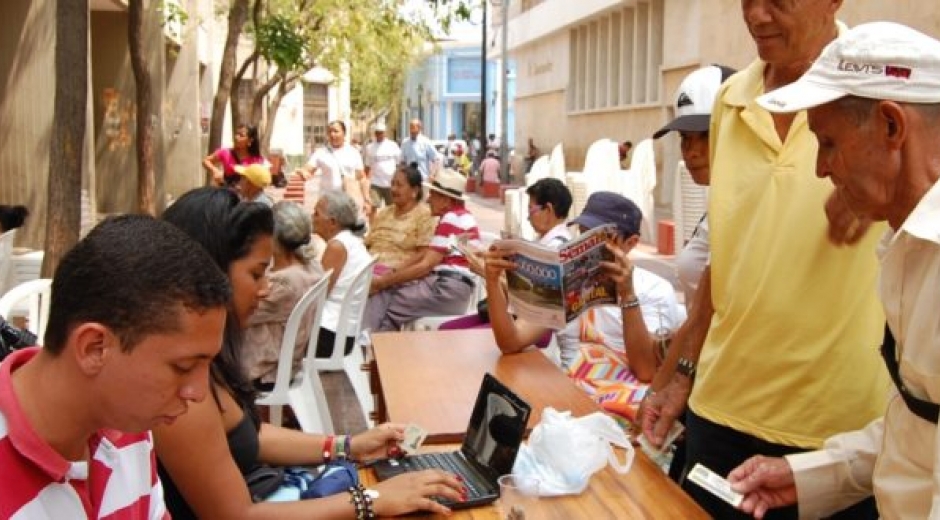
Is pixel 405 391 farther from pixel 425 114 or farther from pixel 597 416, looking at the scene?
pixel 425 114

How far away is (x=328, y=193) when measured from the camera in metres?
6.11

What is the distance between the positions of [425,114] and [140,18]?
68.0 meters

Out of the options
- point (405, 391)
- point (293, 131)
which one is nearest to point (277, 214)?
point (405, 391)

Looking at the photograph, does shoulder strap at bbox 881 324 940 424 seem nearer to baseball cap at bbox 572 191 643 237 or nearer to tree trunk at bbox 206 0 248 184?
baseball cap at bbox 572 191 643 237

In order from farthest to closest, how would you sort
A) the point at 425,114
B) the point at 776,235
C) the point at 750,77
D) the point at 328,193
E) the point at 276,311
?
the point at 425,114, the point at 328,193, the point at 276,311, the point at 750,77, the point at 776,235

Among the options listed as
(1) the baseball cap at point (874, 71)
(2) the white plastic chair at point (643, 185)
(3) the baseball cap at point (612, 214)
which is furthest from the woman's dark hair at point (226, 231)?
(2) the white plastic chair at point (643, 185)

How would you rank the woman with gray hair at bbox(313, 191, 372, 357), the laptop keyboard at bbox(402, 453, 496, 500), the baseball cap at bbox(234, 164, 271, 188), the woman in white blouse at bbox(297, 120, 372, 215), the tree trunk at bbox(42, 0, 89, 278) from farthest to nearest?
the woman in white blouse at bbox(297, 120, 372, 215)
the baseball cap at bbox(234, 164, 271, 188)
the tree trunk at bbox(42, 0, 89, 278)
the woman with gray hair at bbox(313, 191, 372, 357)
the laptop keyboard at bbox(402, 453, 496, 500)

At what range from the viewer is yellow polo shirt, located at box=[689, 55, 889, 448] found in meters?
2.14

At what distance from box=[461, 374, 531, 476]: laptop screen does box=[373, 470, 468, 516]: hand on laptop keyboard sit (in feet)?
0.45

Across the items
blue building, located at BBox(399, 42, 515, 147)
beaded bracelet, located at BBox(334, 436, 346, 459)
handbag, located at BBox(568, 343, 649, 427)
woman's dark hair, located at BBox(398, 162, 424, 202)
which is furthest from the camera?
blue building, located at BBox(399, 42, 515, 147)

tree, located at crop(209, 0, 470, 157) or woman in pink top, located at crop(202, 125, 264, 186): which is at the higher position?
tree, located at crop(209, 0, 470, 157)

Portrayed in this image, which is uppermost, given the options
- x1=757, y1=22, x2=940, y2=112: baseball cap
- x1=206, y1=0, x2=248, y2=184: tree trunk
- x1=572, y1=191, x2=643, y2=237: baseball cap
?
x1=206, y1=0, x2=248, y2=184: tree trunk

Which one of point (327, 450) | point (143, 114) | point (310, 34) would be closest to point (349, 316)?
point (327, 450)

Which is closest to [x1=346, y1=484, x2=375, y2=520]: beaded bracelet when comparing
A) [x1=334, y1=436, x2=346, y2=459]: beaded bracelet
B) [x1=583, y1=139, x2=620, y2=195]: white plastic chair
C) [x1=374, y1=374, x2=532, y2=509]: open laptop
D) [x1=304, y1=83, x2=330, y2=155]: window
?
[x1=374, y1=374, x2=532, y2=509]: open laptop
